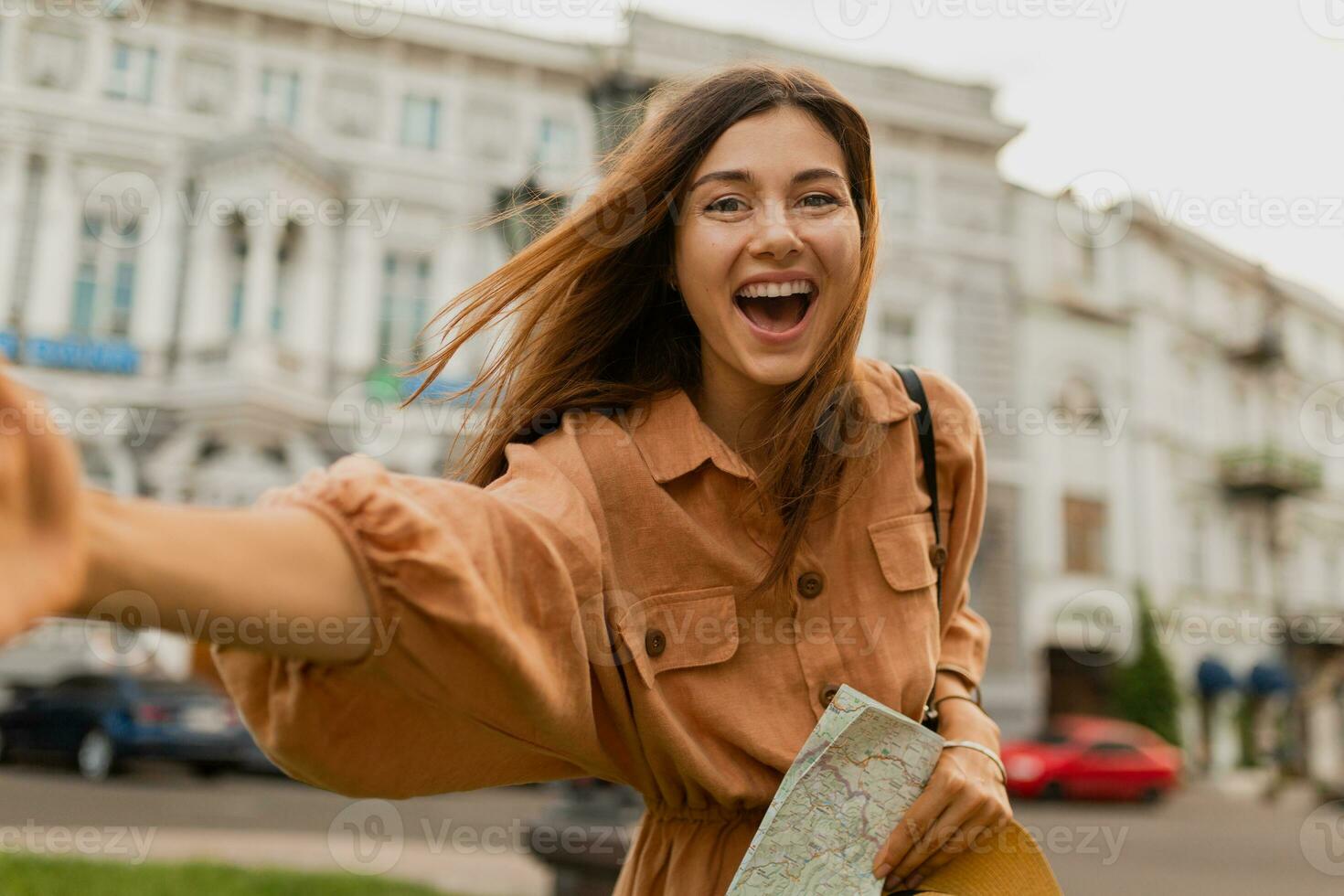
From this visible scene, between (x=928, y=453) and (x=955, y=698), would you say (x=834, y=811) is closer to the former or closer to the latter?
(x=955, y=698)

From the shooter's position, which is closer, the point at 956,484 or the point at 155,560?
the point at 155,560

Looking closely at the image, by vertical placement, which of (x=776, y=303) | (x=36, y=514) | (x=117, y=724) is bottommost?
(x=117, y=724)

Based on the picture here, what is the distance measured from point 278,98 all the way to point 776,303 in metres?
17.7

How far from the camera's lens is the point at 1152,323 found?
76.1 ft

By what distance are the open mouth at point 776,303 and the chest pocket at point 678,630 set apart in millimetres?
402

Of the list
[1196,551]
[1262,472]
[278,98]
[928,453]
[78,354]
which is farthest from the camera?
[1262,472]

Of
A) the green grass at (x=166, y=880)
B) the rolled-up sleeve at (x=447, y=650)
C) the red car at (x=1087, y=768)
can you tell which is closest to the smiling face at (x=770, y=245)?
the rolled-up sleeve at (x=447, y=650)

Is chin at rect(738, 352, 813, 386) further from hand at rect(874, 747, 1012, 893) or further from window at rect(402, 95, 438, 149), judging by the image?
window at rect(402, 95, 438, 149)

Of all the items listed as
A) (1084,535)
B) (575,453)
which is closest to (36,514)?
(575,453)

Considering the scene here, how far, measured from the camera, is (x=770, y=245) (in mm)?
1582

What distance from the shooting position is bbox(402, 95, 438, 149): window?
18.1 meters

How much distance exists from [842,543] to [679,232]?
21.0 inches

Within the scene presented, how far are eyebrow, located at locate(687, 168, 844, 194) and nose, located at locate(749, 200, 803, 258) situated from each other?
5 cm

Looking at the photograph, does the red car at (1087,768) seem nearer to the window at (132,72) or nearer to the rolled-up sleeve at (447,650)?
the rolled-up sleeve at (447,650)
